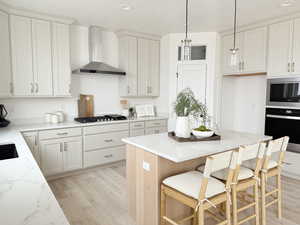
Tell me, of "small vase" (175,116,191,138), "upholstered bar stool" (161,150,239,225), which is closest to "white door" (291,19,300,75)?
"small vase" (175,116,191,138)

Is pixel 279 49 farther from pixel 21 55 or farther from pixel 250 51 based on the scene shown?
pixel 21 55

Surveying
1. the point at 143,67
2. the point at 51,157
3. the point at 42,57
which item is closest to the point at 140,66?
the point at 143,67

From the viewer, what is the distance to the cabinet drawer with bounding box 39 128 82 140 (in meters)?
3.27

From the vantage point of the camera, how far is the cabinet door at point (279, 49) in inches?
135

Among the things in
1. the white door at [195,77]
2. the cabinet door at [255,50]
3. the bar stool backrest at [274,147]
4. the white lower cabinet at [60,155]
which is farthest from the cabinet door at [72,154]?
the cabinet door at [255,50]

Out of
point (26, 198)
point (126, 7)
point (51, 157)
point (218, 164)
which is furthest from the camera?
point (51, 157)

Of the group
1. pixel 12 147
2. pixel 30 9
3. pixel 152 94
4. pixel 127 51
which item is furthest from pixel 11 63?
pixel 152 94

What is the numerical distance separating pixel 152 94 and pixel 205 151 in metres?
3.03

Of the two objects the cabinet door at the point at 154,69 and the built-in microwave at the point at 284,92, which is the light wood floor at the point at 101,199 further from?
the cabinet door at the point at 154,69

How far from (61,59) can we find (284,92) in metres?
3.69

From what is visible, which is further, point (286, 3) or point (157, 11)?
point (157, 11)

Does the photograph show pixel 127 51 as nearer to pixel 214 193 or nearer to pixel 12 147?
pixel 12 147

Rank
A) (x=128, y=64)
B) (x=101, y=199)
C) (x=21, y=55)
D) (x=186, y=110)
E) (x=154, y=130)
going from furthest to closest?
(x=154, y=130) < (x=128, y=64) < (x=21, y=55) < (x=101, y=199) < (x=186, y=110)

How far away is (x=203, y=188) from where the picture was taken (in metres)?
1.59
